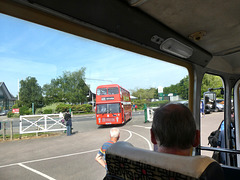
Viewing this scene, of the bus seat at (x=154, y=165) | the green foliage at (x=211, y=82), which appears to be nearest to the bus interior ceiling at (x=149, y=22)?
the green foliage at (x=211, y=82)

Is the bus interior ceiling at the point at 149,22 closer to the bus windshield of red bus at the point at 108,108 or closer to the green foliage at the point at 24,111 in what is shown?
the green foliage at the point at 24,111

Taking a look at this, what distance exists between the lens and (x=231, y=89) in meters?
2.94

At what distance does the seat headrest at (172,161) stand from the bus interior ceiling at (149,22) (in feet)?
2.62

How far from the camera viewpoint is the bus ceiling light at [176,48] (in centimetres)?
166

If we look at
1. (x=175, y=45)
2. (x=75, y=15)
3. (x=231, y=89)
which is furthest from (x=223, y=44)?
(x=75, y=15)

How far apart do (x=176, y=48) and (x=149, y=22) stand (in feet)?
1.89

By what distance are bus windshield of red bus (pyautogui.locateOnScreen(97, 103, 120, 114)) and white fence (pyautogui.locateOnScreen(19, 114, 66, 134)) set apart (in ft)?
8.68

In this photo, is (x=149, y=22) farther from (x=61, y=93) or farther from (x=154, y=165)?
(x=61, y=93)

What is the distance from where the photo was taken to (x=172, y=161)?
2.21 ft

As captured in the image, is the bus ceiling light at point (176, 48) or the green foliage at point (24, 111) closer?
the bus ceiling light at point (176, 48)

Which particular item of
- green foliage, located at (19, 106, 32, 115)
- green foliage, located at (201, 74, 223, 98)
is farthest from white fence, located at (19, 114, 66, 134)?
green foliage, located at (201, 74, 223, 98)

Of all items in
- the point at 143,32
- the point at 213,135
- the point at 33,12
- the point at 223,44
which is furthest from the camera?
the point at 213,135

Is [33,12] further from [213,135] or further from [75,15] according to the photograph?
[213,135]

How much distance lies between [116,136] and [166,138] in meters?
1.75
